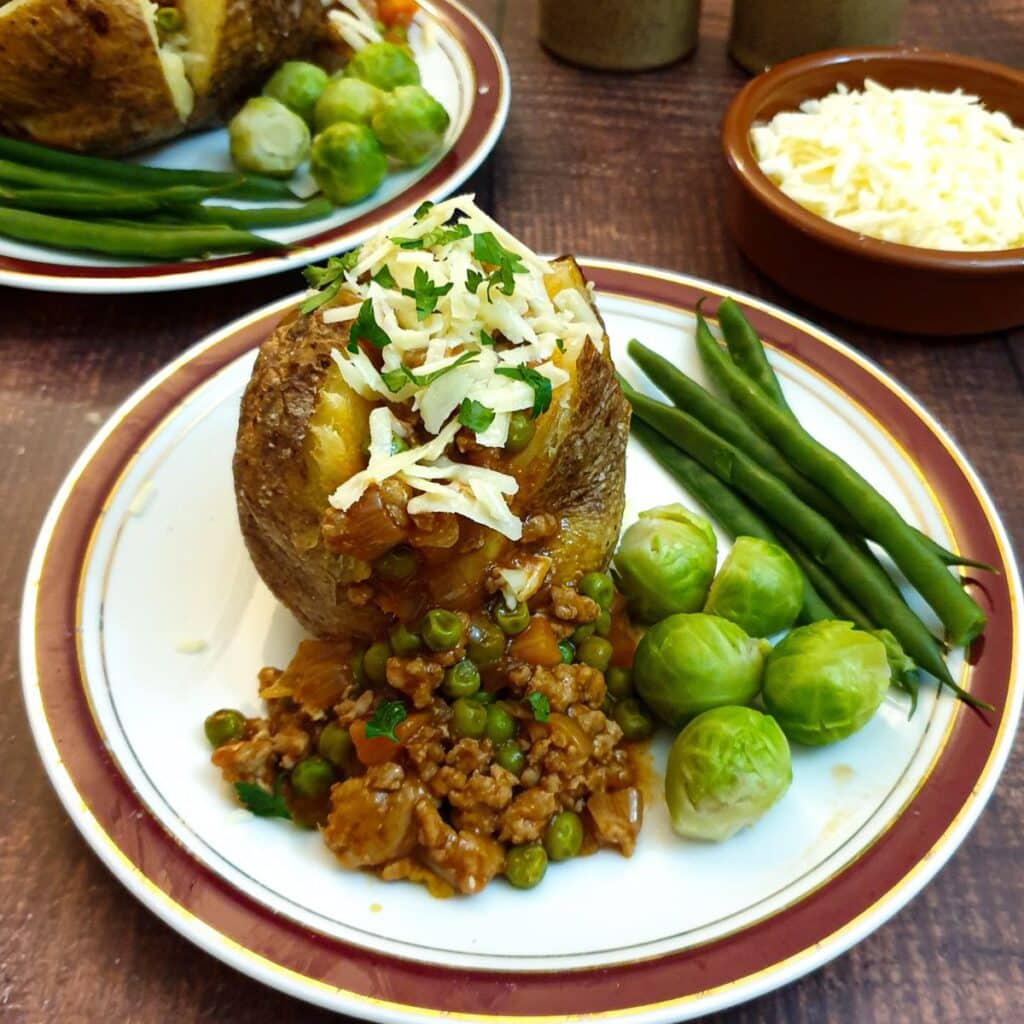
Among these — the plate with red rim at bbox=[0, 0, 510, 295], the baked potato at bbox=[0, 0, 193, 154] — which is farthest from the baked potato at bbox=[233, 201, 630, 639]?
the baked potato at bbox=[0, 0, 193, 154]

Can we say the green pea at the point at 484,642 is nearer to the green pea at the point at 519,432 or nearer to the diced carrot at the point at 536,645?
the diced carrot at the point at 536,645

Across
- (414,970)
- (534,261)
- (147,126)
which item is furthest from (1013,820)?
(147,126)

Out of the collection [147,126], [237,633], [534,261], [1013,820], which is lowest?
[1013,820]

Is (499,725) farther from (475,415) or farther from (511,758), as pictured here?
(475,415)

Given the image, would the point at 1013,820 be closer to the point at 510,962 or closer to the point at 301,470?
the point at 510,962

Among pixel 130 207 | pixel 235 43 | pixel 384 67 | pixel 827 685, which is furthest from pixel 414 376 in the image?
pixel 384 67

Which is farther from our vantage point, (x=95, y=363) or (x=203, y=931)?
(x=95, y=363)

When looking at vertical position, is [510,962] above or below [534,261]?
below
